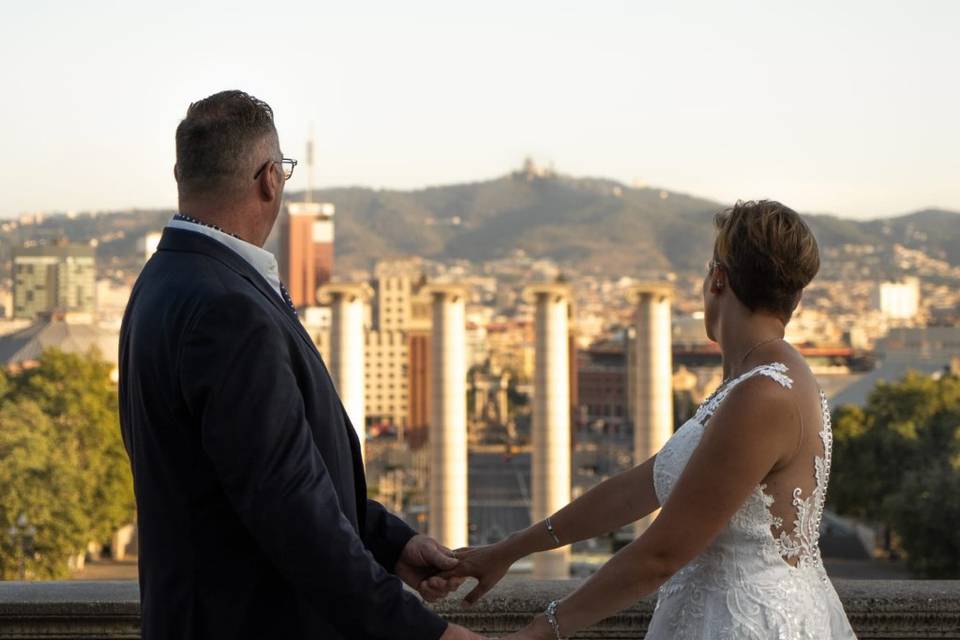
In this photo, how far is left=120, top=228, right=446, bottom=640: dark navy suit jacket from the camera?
4.18 metres

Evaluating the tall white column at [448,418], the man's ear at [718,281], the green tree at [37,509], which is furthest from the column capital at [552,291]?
the man's ear at [718,281]

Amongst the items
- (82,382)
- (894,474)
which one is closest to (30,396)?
(82,382)

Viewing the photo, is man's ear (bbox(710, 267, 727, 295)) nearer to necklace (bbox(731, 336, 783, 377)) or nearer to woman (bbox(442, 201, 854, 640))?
woman (bbox(442, 201, 854, 640))

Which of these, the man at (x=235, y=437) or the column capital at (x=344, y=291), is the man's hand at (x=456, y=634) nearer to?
the man at (x=235, y=437)

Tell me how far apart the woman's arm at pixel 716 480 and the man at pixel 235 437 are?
0.52m

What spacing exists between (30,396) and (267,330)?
188ft

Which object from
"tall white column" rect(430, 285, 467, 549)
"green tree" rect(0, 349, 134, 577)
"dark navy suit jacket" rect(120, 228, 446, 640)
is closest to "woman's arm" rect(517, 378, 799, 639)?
"dark navy suit jacket" rect(120, 228, 446, 640)

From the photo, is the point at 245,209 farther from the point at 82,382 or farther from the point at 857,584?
the point at 82,382

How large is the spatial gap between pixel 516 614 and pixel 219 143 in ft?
9.47

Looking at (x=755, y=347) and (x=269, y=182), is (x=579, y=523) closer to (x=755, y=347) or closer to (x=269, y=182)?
(x=755, y=347)

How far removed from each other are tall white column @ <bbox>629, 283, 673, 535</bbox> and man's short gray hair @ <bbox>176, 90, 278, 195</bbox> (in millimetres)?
33760

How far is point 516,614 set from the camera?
6.68 metres

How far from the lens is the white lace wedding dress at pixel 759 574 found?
4496mm

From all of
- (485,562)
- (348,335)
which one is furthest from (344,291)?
(485,562)
